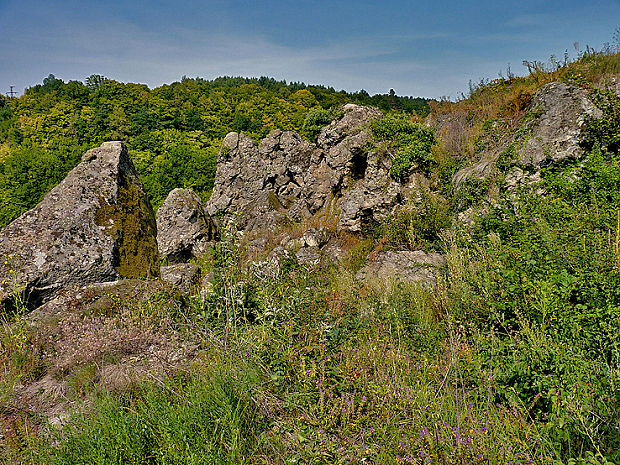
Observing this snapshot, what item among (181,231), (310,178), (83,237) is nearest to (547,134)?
(310,178)

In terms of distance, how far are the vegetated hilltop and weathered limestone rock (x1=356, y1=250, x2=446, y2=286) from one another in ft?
0.16

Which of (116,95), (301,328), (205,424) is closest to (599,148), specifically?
(301,328)

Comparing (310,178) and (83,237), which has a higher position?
(310,178)

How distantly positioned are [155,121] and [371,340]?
54091 mm

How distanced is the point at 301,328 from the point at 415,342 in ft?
3.78

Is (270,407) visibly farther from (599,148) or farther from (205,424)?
(599,148)

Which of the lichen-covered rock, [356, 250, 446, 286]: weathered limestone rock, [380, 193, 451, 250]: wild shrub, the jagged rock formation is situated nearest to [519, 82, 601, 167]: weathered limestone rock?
the jagged rock formation

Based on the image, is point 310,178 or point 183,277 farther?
point 310,178

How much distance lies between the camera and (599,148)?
6.65 m

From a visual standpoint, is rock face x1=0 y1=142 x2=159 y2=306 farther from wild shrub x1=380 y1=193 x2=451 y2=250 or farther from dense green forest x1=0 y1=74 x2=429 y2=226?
dense green forest x1=0 y1=74 x2=429 y2=226

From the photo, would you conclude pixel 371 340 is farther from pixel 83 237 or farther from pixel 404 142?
pixel 404 142

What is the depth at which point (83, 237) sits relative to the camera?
569 cm

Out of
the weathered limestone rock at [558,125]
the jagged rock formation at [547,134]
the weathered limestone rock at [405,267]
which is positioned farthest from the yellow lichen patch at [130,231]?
the weathered limestone rock at [558,125]

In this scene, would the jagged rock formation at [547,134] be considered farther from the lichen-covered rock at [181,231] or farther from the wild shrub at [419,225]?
the lichen-covered rock at [181,231]
